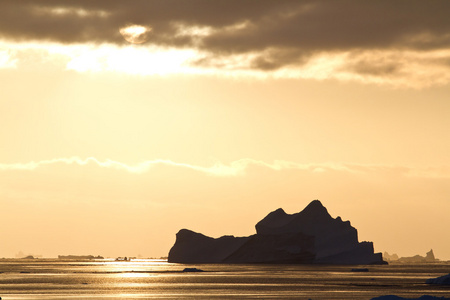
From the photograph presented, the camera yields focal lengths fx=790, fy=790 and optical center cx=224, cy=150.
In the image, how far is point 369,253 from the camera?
162375 mm

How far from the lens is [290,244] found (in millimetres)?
160500

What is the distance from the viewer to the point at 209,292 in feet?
267

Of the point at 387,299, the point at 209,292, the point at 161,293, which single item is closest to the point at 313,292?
Result: the point at 209,292

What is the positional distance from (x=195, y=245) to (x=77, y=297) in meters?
94.6

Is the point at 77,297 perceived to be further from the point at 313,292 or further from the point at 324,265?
the point at 324,265

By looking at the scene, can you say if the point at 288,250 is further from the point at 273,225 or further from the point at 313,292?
the point at 313,292

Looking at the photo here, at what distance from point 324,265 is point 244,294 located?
349ft

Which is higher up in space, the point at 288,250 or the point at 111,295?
the point at 288,250

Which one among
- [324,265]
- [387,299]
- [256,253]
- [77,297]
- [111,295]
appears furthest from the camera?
[324,265]

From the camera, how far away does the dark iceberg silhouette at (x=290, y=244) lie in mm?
156375

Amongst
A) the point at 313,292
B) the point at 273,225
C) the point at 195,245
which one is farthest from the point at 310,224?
the point at 313,292

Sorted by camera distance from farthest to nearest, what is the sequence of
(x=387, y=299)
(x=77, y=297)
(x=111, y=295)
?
(x=111, y=295)
(x=77, y=297)
(x=387, y=299)

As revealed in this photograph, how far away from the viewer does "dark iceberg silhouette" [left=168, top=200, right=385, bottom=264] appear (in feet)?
513

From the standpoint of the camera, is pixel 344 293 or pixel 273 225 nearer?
pixel 344 293
